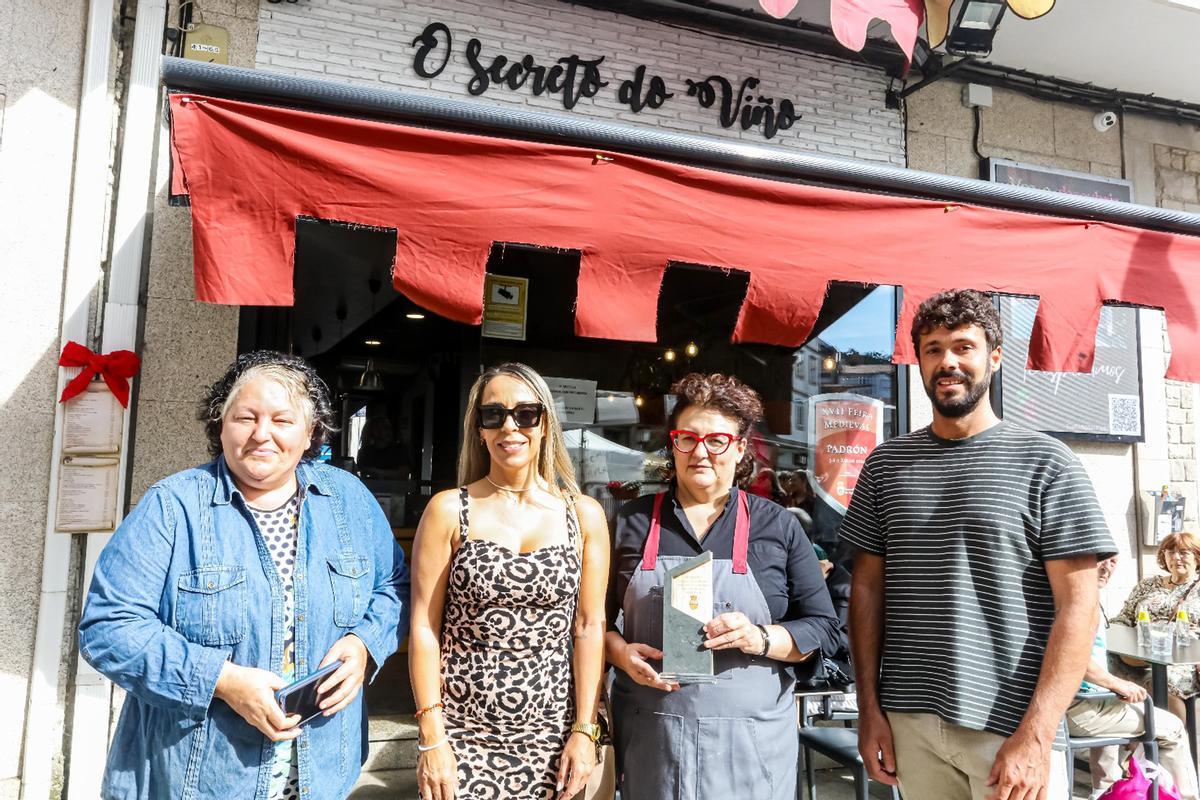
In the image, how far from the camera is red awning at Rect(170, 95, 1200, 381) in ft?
8.76

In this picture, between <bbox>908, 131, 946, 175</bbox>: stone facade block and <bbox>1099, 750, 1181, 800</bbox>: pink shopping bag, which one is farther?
<bbox>908, 131, 946, 175</bbox>: stone facade block

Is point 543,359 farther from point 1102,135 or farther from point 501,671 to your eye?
point 1102,135

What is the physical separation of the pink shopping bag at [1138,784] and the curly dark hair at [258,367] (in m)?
3.80

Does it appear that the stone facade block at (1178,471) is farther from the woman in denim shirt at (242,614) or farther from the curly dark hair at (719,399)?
the woman in denim shirt at (242,614)

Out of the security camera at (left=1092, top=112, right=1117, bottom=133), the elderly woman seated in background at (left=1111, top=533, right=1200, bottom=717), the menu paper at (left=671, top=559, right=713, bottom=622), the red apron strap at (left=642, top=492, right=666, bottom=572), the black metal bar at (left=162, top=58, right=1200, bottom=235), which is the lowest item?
the elderly woman seated in background at (left=1111, top=533, right=1200, bottom=717)

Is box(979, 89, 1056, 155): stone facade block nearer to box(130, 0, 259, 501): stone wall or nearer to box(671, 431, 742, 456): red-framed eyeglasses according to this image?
box(671, 431, 742, 456): red-framed eyeglasses

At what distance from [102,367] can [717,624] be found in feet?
11.4

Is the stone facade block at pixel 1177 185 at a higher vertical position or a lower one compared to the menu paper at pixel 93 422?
higher

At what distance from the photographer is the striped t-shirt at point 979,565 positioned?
85.7 inches

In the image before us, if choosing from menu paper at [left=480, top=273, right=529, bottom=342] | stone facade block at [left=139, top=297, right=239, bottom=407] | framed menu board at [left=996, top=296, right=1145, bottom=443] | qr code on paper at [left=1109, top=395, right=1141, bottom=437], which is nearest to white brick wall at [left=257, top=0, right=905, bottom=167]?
menu paper at [left=480, top=273, right=529, bottom=342]

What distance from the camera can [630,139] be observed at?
3.03 m

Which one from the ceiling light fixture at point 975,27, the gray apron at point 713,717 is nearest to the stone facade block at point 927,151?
the ceiling light fixture at point 975,27

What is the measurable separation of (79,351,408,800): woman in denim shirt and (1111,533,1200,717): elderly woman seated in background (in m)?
Result: 4.86

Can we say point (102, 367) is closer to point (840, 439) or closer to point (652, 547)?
point (652, 547)
